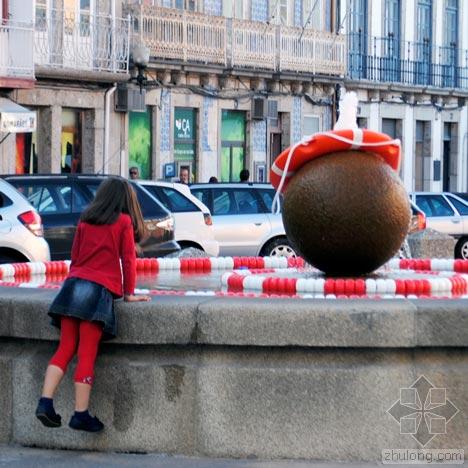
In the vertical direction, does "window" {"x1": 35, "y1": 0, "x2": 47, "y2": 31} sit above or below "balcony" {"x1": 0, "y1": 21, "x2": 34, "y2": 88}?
above

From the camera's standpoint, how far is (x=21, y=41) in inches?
1406

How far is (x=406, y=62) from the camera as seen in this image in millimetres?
52781

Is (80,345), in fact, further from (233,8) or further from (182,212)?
(233,8)

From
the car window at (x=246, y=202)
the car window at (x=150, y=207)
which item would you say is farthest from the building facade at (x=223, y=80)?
the car window at (x=150, y=207)

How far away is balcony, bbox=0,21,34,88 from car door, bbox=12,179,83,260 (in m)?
12.4

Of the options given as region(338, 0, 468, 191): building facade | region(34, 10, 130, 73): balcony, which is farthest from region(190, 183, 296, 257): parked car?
region(338, 0, 468, 191): building facade

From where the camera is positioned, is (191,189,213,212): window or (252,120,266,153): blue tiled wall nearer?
(191,189,213,212): window

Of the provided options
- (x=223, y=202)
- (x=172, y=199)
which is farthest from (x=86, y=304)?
(x=223, y=202)

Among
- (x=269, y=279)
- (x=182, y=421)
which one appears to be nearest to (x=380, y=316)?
(x=182, y=421)

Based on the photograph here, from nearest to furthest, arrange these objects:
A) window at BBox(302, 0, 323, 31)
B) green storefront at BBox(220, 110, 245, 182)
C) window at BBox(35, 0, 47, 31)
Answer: window at BBox(35, 0, 47, 31), green storefront at BBox(220, 110, 245, 182), window at BBox(302, 0, 323, 31)

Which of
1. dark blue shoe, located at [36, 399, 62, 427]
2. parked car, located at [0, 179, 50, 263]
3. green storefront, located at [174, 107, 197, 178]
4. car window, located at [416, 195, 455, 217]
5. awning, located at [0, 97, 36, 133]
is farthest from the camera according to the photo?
green storefront, located at [174, 107, 197, 178]

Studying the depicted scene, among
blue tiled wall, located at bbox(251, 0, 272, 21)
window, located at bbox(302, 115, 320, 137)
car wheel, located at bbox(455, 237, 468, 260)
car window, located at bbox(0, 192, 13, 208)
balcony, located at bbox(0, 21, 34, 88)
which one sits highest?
blue tiled wall, located at bbox(251, 0, 272, 21)

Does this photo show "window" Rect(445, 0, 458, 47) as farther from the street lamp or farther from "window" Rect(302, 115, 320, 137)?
the street lamp

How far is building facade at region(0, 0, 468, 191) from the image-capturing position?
123 feet
